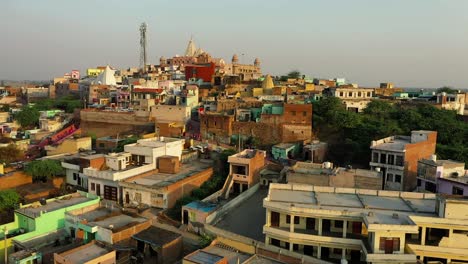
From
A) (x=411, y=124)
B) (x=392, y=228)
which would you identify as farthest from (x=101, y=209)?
(x=411, y=124)

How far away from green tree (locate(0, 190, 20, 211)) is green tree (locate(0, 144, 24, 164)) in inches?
462

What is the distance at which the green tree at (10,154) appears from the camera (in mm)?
34259

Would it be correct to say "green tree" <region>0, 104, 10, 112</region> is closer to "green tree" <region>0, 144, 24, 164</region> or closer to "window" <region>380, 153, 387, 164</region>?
"green tree" <region>0, 144, 24, 164</region>

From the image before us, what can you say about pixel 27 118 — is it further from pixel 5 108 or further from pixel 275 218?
pixel 275 218

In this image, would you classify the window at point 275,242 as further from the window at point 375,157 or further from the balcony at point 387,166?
the window at point 375,157

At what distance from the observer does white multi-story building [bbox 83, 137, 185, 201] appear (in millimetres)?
24359

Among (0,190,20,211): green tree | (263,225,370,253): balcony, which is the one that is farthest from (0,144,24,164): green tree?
(263,225,370,253): balcony

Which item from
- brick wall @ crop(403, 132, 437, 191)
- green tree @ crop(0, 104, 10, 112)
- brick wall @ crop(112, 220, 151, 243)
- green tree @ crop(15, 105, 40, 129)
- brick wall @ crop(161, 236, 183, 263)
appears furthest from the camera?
green tree @ crop(0, 104, 10, 112)

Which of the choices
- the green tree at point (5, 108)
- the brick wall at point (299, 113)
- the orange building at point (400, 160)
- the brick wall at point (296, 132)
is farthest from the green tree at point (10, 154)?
the orange building at point (400, 160)

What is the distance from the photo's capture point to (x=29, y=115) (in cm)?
4778

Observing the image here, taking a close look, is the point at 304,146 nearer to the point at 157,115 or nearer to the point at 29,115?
the point at 157,115

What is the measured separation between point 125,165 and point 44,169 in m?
5.89

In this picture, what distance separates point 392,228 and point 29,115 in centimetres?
4529

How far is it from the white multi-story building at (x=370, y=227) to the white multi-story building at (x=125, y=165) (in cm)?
1068
